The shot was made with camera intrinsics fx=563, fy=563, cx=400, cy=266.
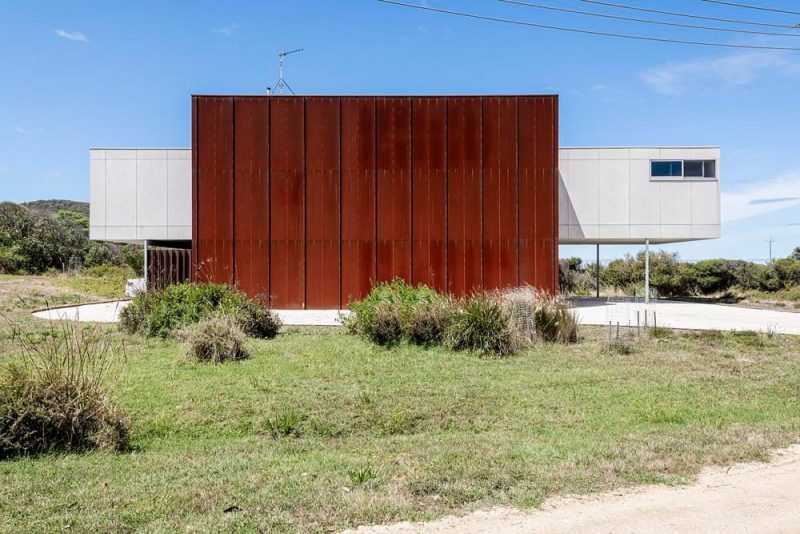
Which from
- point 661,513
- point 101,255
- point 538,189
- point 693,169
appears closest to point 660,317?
point 538,189

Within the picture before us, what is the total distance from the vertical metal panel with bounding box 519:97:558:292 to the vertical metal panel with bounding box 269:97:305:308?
25.8 feet

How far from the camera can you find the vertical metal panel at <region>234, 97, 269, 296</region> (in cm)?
2000

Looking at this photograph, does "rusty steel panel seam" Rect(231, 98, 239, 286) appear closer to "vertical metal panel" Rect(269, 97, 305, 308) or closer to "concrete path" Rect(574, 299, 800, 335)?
"vertical metal panel" Rect(269, 97, 305, 308)

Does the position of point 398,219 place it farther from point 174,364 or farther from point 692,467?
point 692,467

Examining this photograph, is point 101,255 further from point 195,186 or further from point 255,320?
point 255,320

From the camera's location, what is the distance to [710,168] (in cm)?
2192

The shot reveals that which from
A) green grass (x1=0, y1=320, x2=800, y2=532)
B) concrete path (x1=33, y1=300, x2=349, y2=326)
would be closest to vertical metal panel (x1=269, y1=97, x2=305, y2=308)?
concrete path (x1=33, y1=300, x2=349, y2=326)

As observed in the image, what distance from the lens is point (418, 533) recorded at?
3510mm

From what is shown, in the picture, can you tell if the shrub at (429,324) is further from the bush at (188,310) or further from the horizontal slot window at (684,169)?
the horizontal slot window at (684,169)

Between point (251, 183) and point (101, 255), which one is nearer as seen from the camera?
point (251, 183)

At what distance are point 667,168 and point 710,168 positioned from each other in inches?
65.7

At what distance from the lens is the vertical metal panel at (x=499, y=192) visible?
2000 cm

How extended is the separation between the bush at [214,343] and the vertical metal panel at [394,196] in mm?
10355

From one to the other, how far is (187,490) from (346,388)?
11.6 feet
